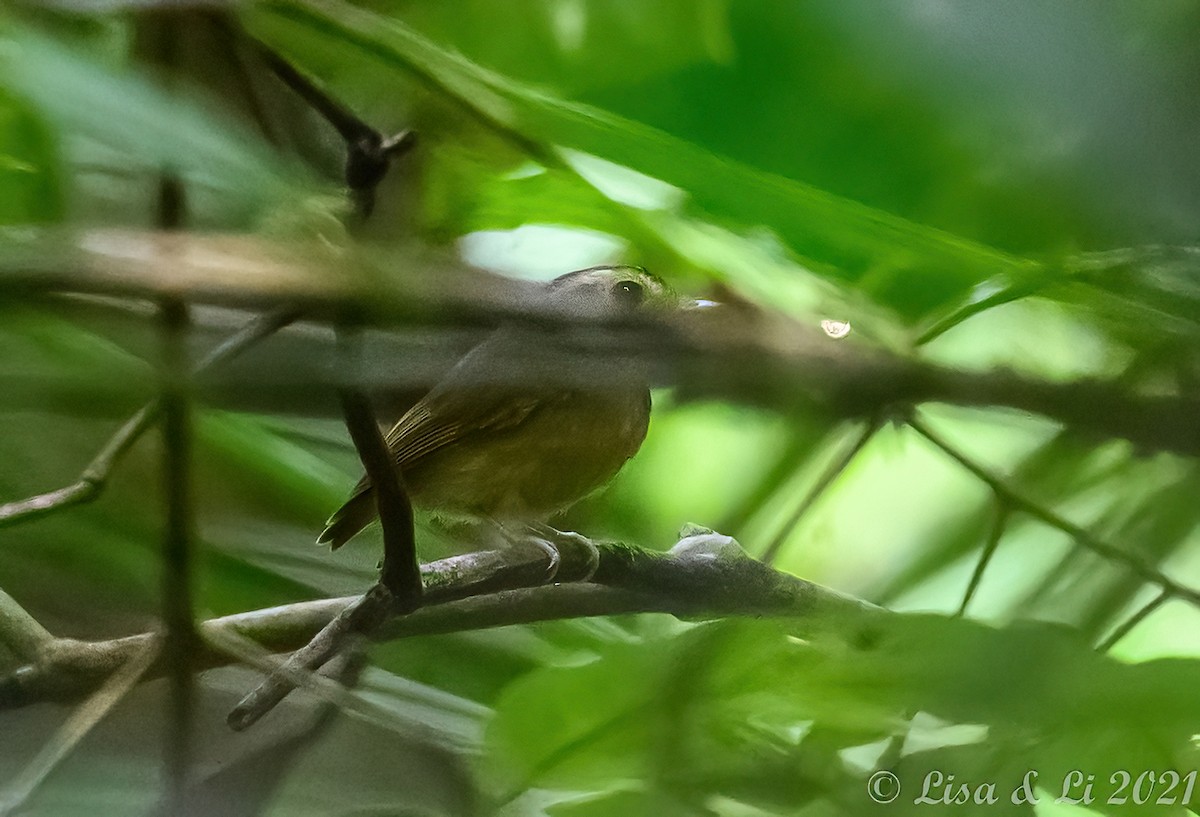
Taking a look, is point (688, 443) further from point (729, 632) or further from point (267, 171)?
point (267, 171)

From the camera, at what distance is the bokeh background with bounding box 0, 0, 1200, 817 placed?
358 mm

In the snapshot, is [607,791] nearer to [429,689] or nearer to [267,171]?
[429,689]

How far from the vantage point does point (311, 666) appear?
397 millimetres

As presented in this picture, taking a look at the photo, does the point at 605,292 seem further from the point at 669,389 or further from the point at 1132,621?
the point at 1132,621

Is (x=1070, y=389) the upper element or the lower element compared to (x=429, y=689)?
upper

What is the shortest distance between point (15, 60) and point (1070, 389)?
41cm

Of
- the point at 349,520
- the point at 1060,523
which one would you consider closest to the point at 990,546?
the point at 1060,523

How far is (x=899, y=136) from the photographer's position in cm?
39

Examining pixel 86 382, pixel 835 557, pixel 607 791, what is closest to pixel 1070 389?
pixel 835 557

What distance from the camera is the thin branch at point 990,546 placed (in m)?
0.42

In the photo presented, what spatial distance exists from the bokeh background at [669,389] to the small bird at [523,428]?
10 mm

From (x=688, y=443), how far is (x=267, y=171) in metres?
0.19

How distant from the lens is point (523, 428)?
1.35 ft

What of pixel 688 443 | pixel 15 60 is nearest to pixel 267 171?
pixel 15 60
